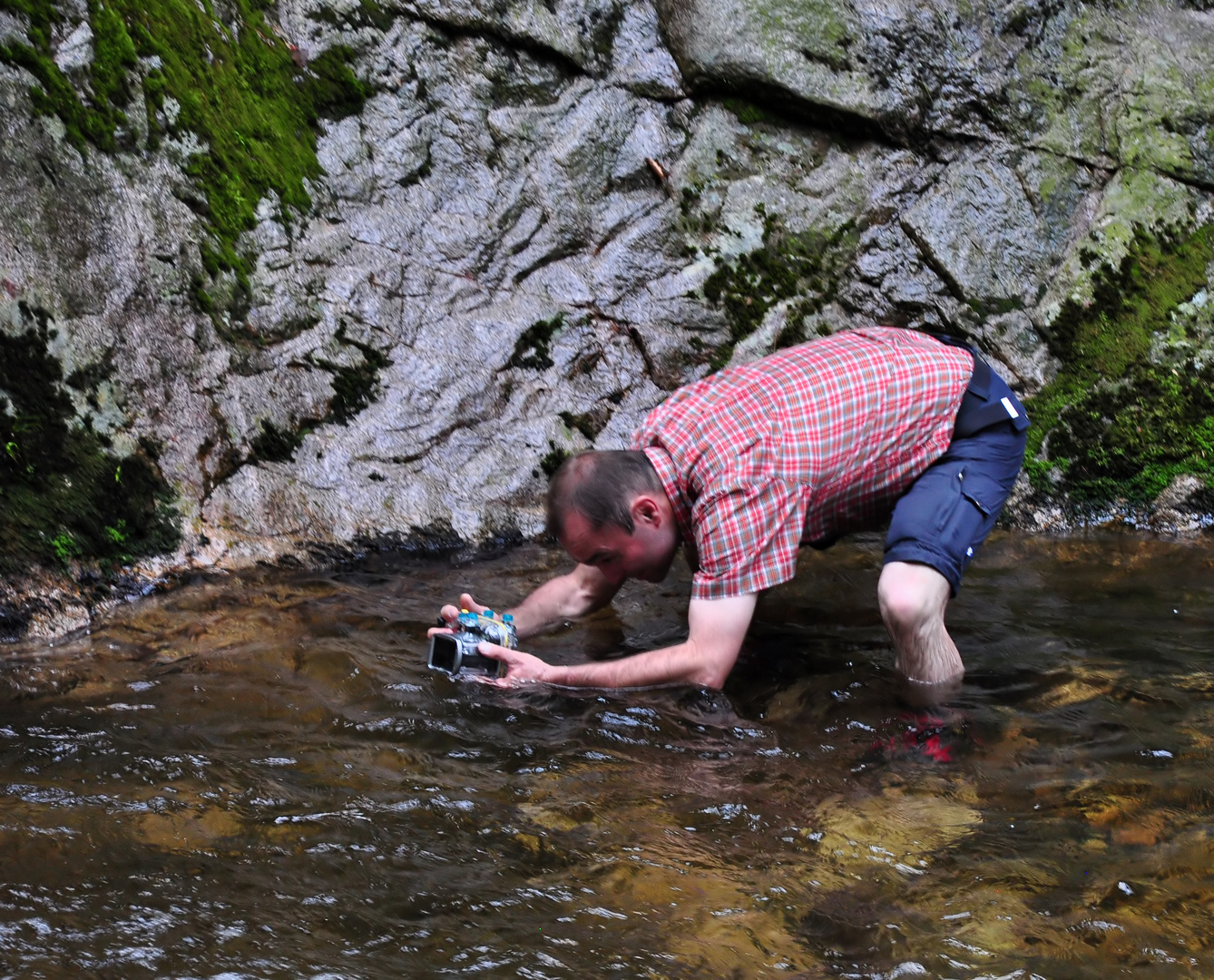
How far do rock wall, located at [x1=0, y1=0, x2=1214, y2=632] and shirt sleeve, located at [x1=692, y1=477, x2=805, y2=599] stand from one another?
2.00m

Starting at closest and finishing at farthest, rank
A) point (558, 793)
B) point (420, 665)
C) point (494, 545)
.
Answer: point (558, 793) < point (420, 665) < point (494, 545)

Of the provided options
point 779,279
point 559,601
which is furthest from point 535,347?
point 559,601

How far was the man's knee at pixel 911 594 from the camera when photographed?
3379 mm

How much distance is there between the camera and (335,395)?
16.5 ft

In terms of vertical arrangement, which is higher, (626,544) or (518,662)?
(626,544)

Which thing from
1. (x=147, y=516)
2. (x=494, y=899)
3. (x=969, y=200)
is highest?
(x=969, y=200)

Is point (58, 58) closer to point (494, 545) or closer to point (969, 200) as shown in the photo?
point (494, 545)

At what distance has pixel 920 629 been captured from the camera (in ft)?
11.2

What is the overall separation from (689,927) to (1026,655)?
223 centimetres

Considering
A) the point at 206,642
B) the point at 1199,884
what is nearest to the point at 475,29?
the point at 206,642

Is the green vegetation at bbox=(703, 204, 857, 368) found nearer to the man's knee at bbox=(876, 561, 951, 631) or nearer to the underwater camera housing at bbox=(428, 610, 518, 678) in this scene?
the man's knee at bbox=(876, 561, 951, 631)

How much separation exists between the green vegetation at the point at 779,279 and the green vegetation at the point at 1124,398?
4.28 ft

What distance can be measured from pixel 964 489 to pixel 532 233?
299 cm

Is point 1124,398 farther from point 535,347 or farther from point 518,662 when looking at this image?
point 518,662
